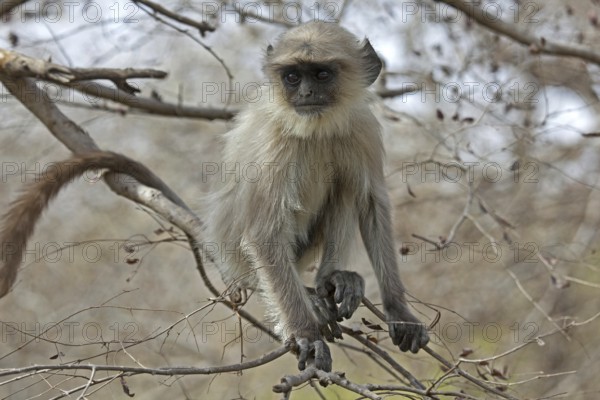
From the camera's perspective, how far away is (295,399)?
1198 cm

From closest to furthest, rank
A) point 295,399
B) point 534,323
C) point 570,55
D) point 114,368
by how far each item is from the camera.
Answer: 1. point 114,368
2. point 570,55
3. point 534,323
4. point 295,399

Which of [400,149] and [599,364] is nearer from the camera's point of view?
[599,364]

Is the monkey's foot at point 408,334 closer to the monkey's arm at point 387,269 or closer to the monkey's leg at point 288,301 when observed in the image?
the monkey's arm at point 387,269

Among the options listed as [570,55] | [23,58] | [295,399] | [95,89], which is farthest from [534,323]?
[23,58]

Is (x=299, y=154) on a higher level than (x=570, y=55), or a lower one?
lower

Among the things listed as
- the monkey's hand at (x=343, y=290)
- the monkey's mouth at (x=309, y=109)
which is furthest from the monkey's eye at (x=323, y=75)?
the monkey's hand at (x=343, y=290)

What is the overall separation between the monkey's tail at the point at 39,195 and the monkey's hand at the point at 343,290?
5.39 ft

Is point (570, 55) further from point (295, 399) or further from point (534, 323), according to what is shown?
point (295, 399)

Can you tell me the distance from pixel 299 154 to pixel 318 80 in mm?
520

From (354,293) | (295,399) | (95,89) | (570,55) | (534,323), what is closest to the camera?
(354,293)

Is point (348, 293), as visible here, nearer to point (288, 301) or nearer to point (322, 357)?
point (288, 301)

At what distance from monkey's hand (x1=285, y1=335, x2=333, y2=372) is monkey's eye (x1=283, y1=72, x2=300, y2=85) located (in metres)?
1.76

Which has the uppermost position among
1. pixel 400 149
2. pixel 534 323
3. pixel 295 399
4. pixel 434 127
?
pixel 434 127

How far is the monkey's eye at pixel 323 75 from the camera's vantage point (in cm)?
543
